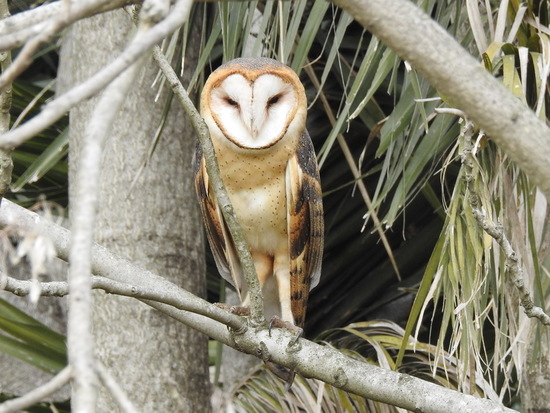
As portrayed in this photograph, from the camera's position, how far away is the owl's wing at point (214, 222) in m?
3.49

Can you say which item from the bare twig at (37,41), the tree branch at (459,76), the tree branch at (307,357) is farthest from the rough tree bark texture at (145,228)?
the bare twig at (37,41)

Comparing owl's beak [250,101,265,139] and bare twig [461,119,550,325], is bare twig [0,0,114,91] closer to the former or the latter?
bare twig [461,119,550,325]

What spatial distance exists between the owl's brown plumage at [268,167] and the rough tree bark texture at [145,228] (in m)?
0.52

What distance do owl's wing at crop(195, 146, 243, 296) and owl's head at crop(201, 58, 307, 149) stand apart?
0.63 feet

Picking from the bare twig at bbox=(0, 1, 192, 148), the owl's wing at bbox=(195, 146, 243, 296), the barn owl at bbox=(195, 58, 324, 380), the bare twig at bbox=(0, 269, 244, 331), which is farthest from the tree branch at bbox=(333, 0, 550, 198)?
the owl's wing at bbox=(195, 146, 243, 296)

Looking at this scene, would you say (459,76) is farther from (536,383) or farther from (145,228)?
(145,228)

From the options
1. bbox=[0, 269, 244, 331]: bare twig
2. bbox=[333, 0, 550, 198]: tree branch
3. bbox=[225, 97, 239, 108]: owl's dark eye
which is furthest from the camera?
bbox=[225, 97, 239, 108]: owl's dark eye

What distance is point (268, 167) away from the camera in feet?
11.4

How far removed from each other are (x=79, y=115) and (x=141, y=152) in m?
0.33

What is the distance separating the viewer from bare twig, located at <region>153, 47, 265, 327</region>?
6.91 feet

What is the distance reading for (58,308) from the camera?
18.7 ft

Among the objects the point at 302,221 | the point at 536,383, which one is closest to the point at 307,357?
the point at 302,221

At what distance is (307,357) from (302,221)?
3.29 ft

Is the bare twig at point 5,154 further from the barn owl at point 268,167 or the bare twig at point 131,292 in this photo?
the barn owl at point 268,167
